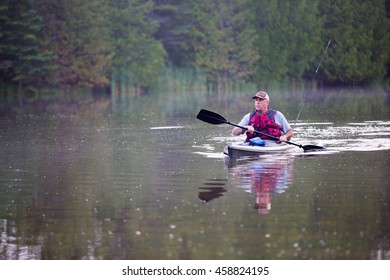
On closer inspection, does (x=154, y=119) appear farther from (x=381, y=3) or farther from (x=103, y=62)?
(x=381, y=3)

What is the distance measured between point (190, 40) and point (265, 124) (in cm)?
5238

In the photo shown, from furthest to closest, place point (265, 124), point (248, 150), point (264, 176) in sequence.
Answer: point (265, 124) < point (248, 150) < point (264, 176)

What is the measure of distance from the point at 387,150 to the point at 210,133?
6809mm

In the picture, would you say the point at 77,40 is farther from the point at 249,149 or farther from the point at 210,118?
the point at 249,149

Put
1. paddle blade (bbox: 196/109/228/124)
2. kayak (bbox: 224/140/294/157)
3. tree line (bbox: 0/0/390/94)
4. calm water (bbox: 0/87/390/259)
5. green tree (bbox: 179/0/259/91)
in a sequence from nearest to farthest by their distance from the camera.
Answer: calm water (bbox: 0/87/390/259)
kayak (bbox: 224/140/294/157)
paddle blade (bbox: 196/109/228/124)
tree line (bbox: 0/0/390/94)
green tree (bbox: 179/0/259/91)

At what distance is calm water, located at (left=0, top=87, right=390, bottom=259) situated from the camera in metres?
11.1

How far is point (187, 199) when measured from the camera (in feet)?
46.7

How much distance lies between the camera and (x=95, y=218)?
42.0 feet

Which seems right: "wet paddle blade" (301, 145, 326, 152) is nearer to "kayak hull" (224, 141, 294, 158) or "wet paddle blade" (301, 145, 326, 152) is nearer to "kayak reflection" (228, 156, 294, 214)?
"kayak hull" (224, 141, 294, 158)

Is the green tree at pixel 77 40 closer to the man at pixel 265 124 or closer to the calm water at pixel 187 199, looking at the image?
the calm water at pixel 187 199

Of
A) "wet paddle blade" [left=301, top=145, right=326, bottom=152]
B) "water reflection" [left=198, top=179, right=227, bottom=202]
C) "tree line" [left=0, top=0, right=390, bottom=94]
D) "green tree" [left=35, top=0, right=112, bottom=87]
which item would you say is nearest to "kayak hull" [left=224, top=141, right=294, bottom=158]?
"wet paddle blade" [left=301, top=145, right=326, bottom=152]

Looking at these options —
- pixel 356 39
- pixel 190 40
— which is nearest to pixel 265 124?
pixel 190 40

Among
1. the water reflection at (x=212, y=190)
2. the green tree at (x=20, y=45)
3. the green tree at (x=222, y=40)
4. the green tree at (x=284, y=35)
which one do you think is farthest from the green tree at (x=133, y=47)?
the water reflection at (x=212, y=190)

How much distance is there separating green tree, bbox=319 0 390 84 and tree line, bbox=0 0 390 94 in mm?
64
